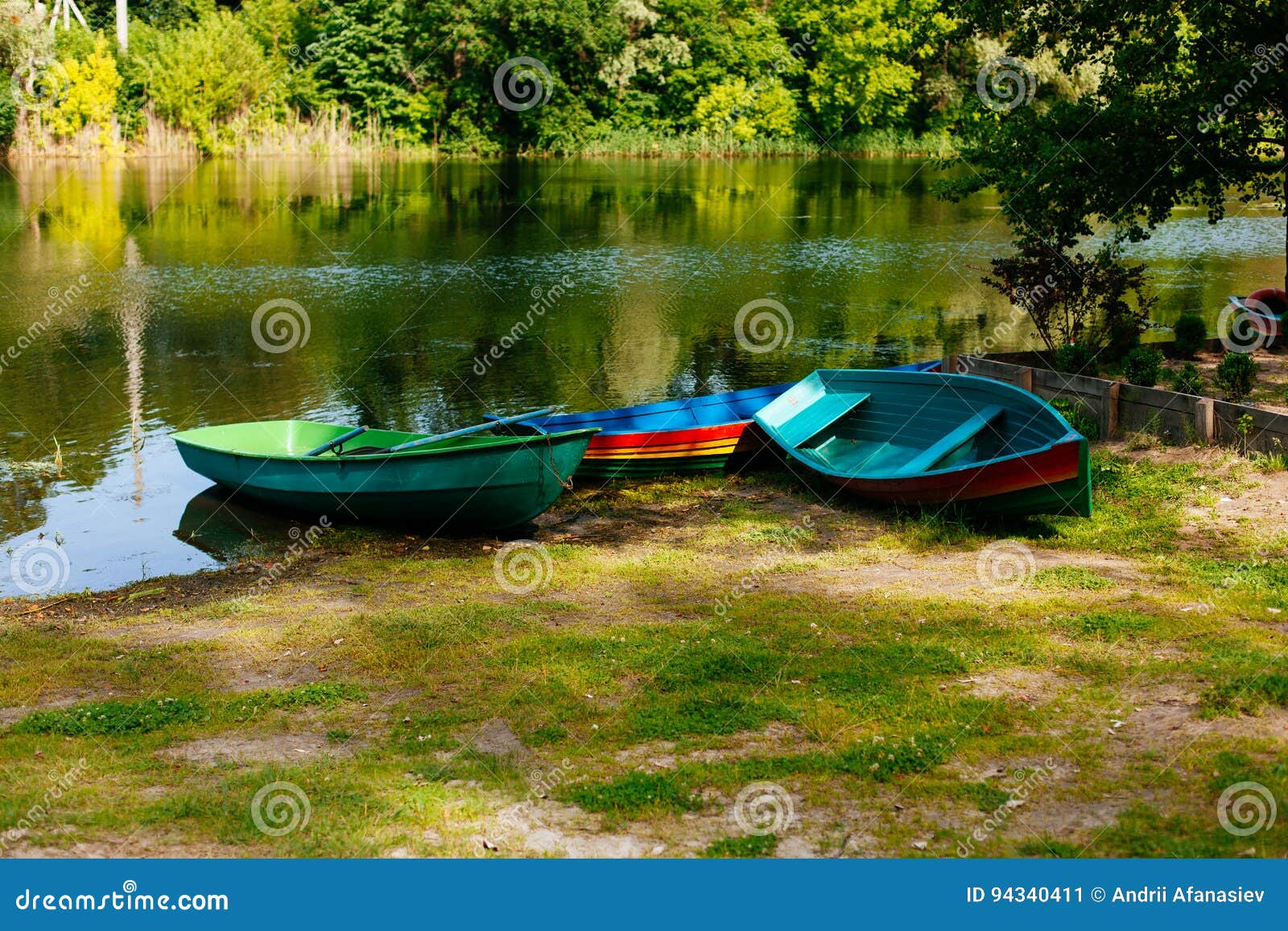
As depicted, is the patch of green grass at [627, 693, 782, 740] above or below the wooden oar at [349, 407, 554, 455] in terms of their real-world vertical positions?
below

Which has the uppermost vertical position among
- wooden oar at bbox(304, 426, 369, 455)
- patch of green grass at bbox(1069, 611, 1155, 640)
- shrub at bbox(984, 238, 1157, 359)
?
shrub at bbox(984, 238, 1157, 359)

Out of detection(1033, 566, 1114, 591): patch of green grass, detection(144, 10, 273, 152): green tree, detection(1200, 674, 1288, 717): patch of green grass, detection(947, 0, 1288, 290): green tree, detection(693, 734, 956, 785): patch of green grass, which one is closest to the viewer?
detection(693, 734, 956, 785): patch of green grass

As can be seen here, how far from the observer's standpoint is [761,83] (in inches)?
2235

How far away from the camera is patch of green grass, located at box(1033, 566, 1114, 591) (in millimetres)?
8992

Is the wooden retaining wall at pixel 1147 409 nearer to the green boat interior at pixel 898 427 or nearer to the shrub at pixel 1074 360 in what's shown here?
the shrub at pixel 1074 360

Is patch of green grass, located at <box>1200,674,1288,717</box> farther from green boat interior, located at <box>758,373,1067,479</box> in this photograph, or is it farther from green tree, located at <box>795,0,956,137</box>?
green tree, located at <box>795,0,956,137</box>

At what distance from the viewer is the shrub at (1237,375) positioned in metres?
12.5

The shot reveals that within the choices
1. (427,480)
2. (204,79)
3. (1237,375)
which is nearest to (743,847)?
(427,480)

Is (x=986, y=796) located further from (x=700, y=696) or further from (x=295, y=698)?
(x=295, y=698)

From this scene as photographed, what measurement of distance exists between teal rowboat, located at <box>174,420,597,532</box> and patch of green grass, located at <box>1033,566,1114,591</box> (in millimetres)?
4263

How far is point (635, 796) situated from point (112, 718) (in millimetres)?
3161

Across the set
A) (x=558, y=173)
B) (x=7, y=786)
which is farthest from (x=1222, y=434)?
(x=558, y=173)

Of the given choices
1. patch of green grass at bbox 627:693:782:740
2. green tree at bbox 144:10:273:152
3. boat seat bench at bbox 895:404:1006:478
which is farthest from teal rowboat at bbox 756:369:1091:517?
green tree at bbox 144:10:273:152

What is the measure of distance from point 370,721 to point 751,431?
7.31 meters
